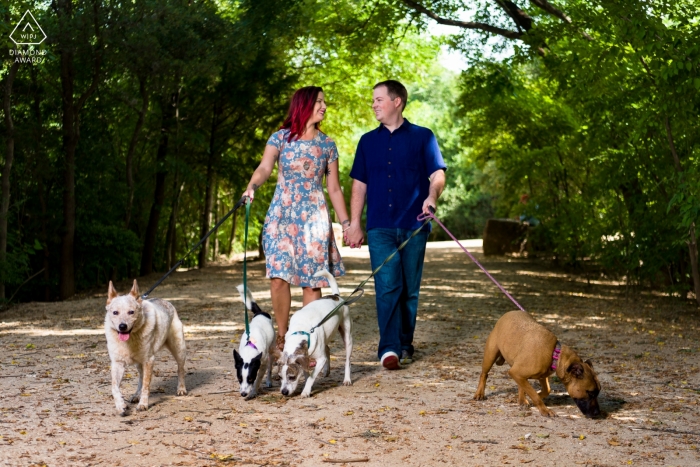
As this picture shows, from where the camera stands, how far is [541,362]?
5.94 meters

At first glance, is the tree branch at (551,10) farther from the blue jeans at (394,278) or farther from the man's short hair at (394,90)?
the blue jeans at (394,278)

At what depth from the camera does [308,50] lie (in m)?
29.0

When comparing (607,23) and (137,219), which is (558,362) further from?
(137,219)

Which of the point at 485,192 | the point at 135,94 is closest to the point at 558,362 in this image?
the point at 135,94

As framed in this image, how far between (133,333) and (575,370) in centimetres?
294

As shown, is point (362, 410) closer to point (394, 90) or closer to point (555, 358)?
point (555, 358)

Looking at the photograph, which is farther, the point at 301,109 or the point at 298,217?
the point at 298,217

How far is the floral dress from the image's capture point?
287 inches

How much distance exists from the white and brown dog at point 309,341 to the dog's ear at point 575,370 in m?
1.79

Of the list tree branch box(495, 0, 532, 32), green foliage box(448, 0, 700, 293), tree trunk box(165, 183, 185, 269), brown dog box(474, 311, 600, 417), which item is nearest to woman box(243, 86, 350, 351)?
brown dog box(474, 311, 600, 417)

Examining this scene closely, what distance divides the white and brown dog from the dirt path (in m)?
0.18

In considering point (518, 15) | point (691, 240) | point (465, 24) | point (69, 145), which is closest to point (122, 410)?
point (691, 240)

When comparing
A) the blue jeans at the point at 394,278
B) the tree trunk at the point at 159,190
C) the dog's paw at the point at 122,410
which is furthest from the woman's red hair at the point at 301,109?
the tree trunk at the point at 159,190

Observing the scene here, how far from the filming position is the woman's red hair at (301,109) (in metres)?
7.18
